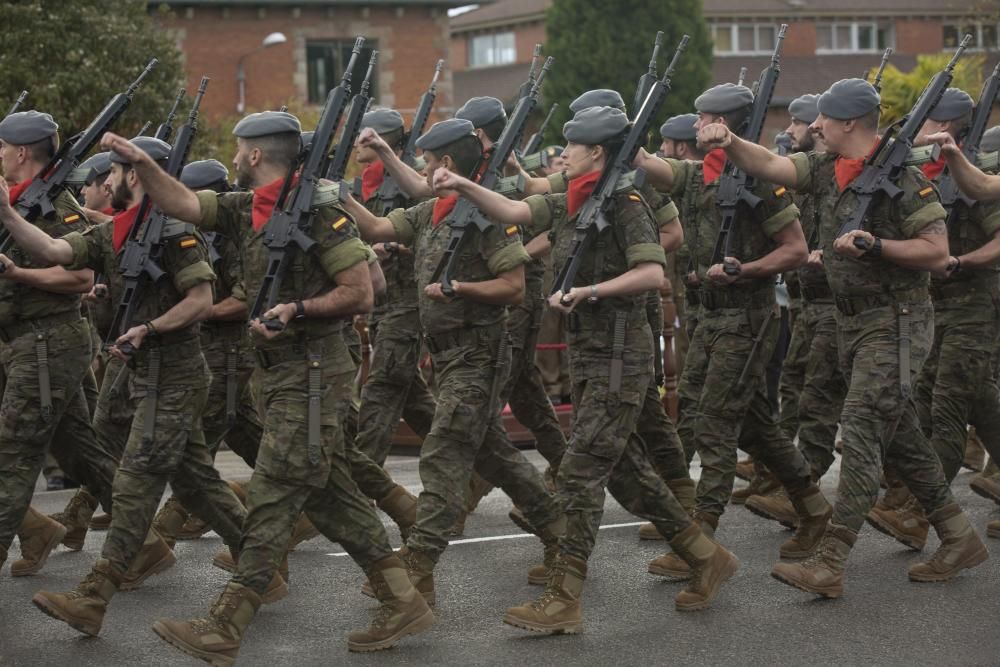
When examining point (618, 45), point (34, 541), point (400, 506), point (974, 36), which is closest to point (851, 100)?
point (400, 506)

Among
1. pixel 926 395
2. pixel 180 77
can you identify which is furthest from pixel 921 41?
pixel 926 395

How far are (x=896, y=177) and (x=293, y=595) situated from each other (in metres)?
3.47

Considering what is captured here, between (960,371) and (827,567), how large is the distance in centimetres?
181

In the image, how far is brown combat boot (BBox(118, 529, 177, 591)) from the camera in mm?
8148

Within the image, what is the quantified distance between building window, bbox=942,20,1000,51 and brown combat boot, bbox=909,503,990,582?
137 feet

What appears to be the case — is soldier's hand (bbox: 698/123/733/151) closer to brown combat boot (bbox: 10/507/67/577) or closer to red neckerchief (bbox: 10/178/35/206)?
red neckerchief (bbox: 10/178/35/206)

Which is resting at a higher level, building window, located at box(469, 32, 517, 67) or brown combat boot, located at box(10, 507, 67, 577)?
brown combat boot, located at box(10, 507, 67, 577)

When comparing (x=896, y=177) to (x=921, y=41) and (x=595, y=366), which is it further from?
(x=921, y=41)

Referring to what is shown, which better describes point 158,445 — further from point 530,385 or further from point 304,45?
point 304,45

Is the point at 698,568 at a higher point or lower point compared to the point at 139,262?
lower

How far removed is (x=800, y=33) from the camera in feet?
188

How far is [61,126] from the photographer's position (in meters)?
17.9

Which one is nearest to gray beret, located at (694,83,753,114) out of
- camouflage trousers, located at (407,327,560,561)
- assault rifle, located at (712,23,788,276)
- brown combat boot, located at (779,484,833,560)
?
assault rifle, located at (712,23,788,276)

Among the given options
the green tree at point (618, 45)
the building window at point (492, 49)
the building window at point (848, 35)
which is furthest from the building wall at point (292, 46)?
the building window at point (848, 35)
